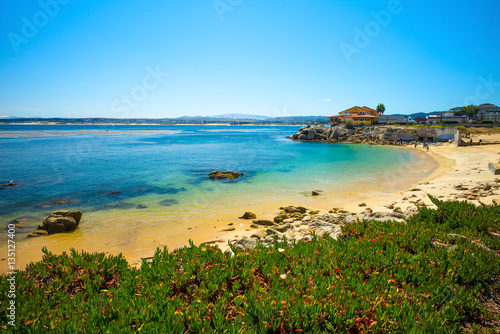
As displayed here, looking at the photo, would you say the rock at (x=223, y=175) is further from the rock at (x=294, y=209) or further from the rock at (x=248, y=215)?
the rock at (x=248, y=215)

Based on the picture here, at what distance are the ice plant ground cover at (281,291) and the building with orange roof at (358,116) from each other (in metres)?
94.5

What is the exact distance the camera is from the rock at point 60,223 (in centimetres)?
1217

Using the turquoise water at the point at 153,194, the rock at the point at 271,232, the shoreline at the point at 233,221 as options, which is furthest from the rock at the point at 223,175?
the rock at the point at 271,232

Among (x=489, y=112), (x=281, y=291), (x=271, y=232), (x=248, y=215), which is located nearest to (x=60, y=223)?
(x=248, y=215)

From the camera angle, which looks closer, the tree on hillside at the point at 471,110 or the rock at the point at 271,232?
the rock at the point at 271,232

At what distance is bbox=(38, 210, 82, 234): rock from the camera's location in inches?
479

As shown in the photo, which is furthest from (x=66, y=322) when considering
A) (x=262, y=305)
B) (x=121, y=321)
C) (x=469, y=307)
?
(x=469, y=307)

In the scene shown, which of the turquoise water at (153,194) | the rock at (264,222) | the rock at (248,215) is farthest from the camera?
the rock at (248,215)

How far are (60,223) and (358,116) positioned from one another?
328 ft

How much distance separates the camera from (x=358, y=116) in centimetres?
9500

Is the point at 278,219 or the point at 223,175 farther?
the point at 223,175

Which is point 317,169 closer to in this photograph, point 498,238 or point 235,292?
point 498,238

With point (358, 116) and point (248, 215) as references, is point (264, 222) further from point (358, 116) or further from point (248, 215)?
point (358, 116)

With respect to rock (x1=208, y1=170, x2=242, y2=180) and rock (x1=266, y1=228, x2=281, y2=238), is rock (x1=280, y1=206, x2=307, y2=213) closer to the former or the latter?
rock (x1=266, y1=228, x2=281, y2=238)
